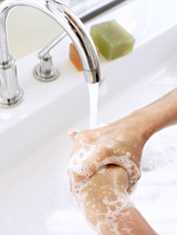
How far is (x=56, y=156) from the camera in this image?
3.03 feet

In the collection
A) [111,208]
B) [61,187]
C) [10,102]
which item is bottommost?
[111,208]

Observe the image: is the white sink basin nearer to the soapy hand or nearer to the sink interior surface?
the sink interior surface

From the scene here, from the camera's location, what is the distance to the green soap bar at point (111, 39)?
3.05 feet

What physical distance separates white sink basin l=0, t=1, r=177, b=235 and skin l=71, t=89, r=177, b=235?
15 cm

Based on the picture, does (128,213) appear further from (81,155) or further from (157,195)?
(157,195)

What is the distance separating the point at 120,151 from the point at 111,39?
1.01ft

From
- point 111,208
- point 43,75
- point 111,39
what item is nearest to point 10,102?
point 43,75

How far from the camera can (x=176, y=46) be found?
3.72 feet

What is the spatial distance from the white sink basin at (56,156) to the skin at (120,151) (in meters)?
0.15

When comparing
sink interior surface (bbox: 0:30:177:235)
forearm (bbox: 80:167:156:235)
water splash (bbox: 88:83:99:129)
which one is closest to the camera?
forearm (bbox: 80:167:156:235)

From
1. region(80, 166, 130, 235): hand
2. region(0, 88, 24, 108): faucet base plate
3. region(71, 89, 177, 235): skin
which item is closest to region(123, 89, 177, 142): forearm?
region(71, 89, 177, 235): skin

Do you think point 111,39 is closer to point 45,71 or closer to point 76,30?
point 45,71

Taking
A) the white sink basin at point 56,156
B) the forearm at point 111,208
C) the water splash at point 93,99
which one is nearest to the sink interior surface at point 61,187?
the white sink basin at point 56,156

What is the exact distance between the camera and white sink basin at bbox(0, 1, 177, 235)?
0.84 meters
